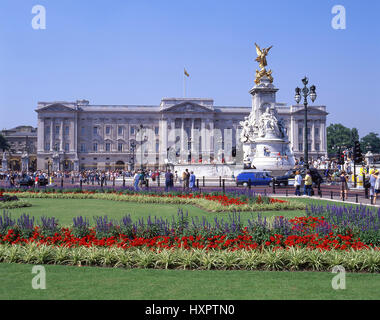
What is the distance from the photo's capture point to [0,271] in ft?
25.7

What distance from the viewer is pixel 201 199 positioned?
2020cm

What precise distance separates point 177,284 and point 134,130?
109476 millimetres

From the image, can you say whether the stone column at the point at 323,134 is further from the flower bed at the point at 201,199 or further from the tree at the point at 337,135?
the flower bed at the point at 201,199

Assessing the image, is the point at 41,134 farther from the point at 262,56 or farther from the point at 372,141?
the point at 372,141

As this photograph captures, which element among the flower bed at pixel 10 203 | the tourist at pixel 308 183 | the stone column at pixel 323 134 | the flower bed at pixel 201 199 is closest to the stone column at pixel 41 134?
the stone column at pixel 323 134

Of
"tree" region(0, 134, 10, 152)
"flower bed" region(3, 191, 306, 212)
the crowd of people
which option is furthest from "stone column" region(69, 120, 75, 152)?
"flower bed" region(3, 191, 306, 212)

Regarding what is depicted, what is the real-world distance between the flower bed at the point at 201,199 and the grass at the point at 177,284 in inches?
378

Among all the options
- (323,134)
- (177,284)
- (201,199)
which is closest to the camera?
(177,284)

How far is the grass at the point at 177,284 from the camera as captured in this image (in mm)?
6309

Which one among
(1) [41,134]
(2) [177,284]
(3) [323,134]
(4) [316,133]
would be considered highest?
(4) [316,133]

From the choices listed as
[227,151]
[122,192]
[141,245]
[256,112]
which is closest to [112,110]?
[227,151]

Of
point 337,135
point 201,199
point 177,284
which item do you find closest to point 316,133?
point 337,135
